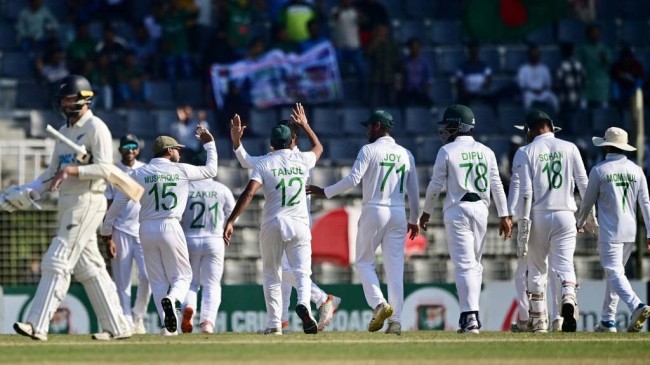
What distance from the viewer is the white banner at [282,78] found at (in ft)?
97.1

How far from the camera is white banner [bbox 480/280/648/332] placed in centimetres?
2503

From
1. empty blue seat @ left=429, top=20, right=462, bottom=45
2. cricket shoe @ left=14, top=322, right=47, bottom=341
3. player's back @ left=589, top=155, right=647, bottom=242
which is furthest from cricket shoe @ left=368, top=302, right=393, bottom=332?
empty blue seat @ left=429, top=20, right=462, bottom=45

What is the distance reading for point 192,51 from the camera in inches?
1214

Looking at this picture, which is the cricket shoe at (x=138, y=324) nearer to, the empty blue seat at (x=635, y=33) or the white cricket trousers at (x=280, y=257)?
the white cricket trousers at (x=280, y=257)

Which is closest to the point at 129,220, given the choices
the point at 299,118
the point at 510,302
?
the point at 299,118

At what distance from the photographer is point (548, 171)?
738 inches

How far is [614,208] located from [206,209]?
4.77 meters

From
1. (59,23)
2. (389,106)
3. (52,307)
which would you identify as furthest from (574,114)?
(52,307)

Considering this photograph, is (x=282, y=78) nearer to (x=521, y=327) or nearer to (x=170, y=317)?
(x=521, y=327)

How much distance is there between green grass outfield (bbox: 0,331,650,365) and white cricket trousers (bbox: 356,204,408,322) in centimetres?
52

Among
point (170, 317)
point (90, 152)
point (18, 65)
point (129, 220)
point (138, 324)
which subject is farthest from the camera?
point (18, 65)

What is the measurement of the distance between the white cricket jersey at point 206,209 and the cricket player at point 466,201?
302 centimetres

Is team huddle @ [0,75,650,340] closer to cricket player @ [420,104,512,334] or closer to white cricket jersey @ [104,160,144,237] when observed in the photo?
cricket player @ [420,104,512,334]

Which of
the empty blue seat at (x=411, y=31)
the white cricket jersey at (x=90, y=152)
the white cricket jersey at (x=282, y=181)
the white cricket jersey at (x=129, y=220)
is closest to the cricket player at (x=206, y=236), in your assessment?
the white cricket jersey at (x=129, y=220)
